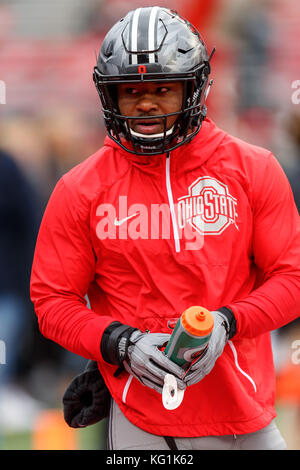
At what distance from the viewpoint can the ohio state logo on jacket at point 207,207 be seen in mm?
2193

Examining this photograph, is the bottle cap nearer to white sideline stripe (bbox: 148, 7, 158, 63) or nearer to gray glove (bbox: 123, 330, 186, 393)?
gray glove (bbox: 123, 330, 186, 393)

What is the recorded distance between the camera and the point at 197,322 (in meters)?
1.87

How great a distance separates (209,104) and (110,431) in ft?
6.51

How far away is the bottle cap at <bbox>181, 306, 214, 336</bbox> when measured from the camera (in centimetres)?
187

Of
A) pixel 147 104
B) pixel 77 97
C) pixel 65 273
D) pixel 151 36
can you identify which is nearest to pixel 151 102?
pixel 147 104

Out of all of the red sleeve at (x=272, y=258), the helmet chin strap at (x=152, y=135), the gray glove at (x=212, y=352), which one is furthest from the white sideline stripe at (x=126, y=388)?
the helmet chin strap at (x=152, y=135)

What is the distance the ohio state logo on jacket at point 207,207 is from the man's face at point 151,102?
0.72 ft

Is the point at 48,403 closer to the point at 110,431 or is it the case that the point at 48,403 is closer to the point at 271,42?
the point at 110,431

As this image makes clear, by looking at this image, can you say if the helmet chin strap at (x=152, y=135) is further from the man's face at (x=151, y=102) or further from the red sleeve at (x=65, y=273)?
the red sleeve at (x=65, y=273)

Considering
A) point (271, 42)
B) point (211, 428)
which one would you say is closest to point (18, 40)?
point (271, 42)

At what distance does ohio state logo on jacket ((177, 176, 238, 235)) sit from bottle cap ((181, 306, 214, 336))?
0.38 metres

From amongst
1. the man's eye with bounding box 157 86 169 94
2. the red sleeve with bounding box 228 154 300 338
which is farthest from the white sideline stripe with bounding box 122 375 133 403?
the man's eye with bounding box 157 86 169 94

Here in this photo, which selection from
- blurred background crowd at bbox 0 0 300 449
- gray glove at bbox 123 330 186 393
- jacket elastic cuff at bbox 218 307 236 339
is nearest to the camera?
gray glove at bbox 123 330 186 393

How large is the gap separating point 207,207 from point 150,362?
1.69 ft
